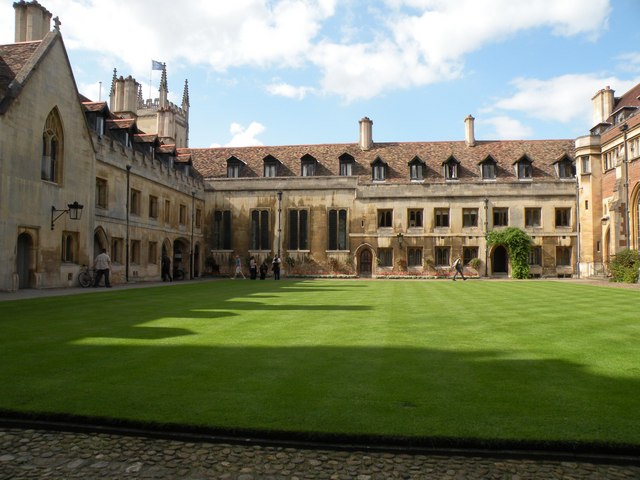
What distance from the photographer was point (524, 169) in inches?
1496

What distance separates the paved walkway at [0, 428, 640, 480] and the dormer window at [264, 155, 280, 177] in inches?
1426

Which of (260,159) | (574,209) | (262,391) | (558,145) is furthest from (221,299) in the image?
(558,145)

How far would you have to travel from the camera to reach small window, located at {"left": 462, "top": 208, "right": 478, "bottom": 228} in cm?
3791

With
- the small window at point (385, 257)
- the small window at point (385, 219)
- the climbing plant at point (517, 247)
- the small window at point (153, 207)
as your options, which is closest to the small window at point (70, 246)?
the small window at point (153, 207)

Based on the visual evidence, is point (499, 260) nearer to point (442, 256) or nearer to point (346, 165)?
point (442, 256)

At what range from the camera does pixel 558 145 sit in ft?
132

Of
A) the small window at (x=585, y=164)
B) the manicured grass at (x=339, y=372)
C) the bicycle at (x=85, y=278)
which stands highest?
the small window at (x=585, y=164)

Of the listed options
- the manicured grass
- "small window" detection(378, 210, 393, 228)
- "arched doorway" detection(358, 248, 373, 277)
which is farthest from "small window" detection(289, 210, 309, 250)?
the manicured grass

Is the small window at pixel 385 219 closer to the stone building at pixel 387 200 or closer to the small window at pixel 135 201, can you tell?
the stone building at pixel 387 200

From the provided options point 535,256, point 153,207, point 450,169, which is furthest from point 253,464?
point 535,256

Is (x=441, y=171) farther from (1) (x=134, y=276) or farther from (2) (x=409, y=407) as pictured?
(2) (x=409, y=407)

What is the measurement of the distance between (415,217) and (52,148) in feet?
84.2

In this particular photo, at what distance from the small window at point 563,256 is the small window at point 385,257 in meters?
12.2

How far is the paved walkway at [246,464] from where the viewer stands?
3.64m
